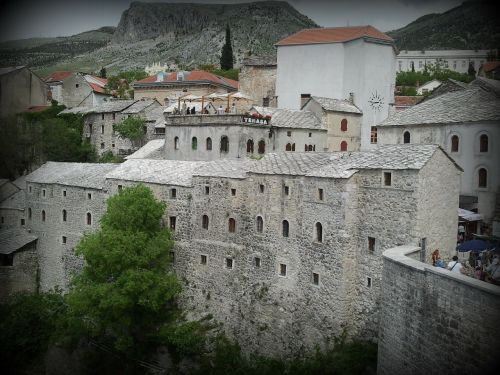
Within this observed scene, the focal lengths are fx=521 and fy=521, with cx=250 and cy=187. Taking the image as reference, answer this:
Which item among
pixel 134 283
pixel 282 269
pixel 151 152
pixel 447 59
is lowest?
pixel 134 283

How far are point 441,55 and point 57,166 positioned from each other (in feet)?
271

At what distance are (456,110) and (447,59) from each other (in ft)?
254

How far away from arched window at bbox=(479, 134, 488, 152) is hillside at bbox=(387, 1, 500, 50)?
278 feet

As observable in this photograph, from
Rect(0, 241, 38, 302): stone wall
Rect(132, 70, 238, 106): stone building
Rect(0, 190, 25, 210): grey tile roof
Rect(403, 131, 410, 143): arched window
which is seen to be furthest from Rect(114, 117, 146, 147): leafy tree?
Rect(403, 131, 410, 143): arched window

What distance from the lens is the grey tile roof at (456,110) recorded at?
27672 mm

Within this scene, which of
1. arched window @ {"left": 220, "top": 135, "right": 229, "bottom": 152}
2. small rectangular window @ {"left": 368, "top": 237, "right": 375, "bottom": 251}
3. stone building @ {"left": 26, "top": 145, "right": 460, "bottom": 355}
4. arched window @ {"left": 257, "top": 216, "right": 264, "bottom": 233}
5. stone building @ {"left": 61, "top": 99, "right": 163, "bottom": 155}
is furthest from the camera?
stone building @ {"left": 61, "top": 99, "right": 163, "bottom": 155}

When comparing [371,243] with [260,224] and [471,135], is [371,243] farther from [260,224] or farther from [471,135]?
[471,135]

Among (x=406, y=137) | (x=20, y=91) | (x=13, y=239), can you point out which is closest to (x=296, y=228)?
(x=406, y=137)

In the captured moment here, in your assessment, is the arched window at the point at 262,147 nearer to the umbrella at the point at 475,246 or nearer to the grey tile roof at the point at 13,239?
the umbrella at the point at 475,246

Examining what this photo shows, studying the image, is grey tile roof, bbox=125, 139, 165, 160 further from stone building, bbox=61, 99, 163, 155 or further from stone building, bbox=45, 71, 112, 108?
stone building, bbox=45, 71, 112, 108

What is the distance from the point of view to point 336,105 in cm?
3806

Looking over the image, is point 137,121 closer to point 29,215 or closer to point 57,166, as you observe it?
point 57,166

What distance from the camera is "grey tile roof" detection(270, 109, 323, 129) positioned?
35750 millimetres

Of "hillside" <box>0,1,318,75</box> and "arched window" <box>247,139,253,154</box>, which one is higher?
"hillside" <box>0,1,318,75</box>
